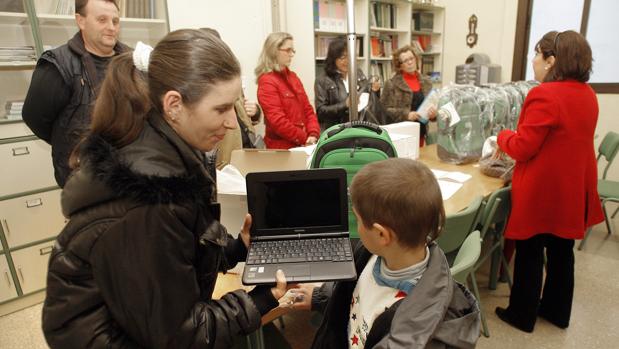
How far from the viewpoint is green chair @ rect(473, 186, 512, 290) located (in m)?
1.94

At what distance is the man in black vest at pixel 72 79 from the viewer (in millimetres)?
1865

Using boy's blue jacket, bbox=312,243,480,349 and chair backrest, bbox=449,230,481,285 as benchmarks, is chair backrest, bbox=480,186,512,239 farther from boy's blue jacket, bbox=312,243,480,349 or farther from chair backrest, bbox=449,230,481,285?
boy's blue jacket, bbox=312,243,480,349

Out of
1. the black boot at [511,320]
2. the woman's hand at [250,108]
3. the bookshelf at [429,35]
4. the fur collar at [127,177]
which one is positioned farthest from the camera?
the bookshelf at [429,35]

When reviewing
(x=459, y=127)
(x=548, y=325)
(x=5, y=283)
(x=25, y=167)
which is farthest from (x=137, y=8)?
(x=548, y=325)

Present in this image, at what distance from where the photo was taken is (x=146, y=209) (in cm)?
74

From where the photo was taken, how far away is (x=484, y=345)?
2.04 metres

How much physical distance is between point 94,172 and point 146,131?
0.40 feet

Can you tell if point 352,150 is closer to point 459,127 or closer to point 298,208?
point 298,208

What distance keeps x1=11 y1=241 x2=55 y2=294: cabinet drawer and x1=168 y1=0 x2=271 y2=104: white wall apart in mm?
1795

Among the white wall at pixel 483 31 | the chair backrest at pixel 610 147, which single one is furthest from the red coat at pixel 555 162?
the white wall at pixel 483 31

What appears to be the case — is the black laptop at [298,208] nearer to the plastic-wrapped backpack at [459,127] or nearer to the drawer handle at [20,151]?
the plastic-wrapped backpack at [459,127]

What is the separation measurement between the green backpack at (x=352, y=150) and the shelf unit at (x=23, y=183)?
1899 millimetres

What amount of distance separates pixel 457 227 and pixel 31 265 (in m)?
2.51

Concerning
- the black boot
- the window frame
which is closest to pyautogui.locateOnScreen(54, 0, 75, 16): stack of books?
the black boot
